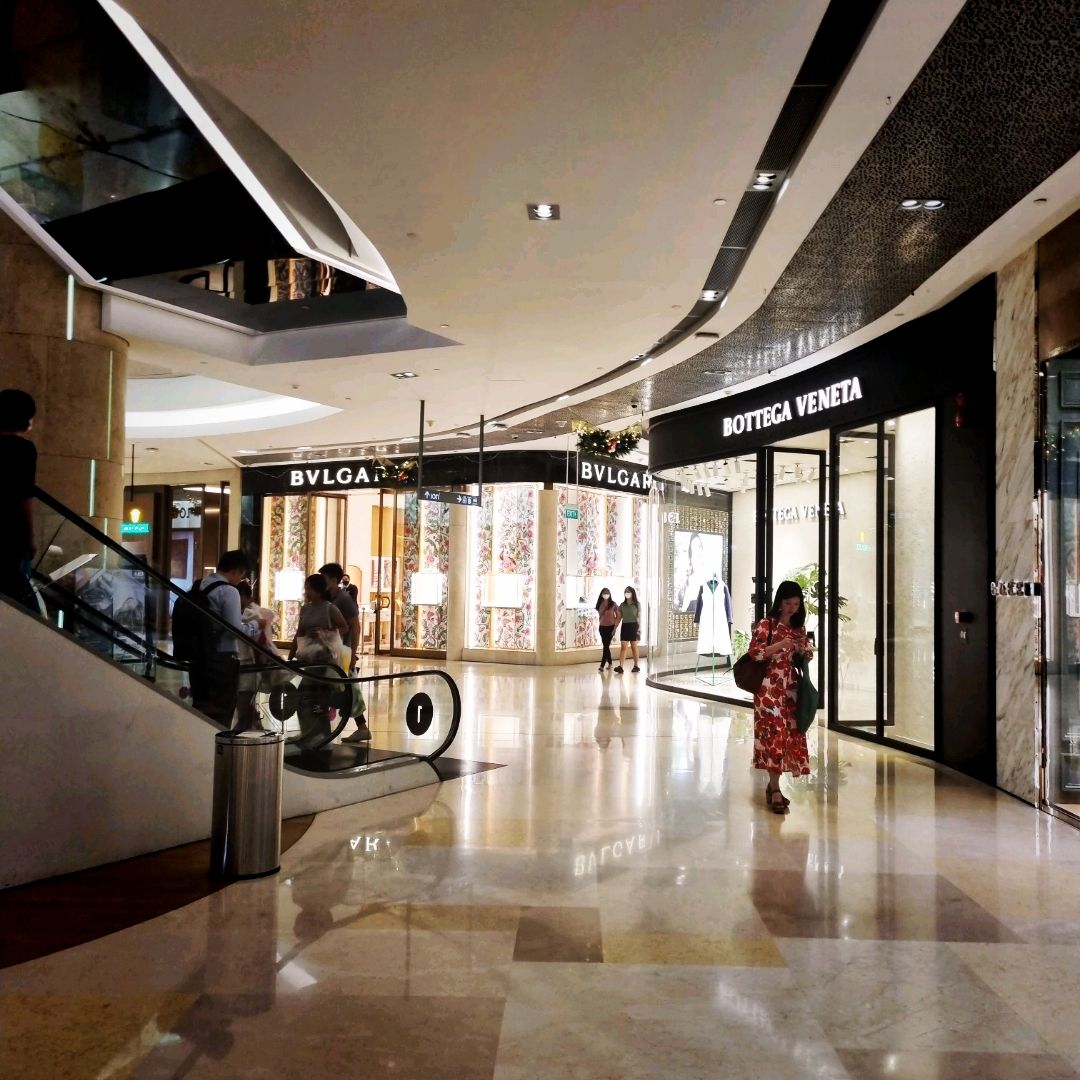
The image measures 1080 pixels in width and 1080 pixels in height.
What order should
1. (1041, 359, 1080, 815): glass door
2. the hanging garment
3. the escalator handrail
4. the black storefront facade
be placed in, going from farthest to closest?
the hanging garment < the black storefront facade < (1041, 359, 1080, 815): glass door < the escalator handrail

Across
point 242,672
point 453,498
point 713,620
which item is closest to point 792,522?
point 713,620

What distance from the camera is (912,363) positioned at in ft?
31.2

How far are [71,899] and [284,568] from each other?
18.0 metres

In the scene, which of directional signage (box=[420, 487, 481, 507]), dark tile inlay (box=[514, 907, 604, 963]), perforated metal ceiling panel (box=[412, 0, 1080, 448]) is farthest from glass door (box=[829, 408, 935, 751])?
dark tile inlay (box=[514, 907, 604, 963])

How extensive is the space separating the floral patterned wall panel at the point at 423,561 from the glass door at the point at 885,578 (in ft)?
35.8

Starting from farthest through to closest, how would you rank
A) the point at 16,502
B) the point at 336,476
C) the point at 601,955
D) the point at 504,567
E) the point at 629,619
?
the point at 336,476, the point at 504,567, the point at 629,619, the point at 16,502, the point at 601,955

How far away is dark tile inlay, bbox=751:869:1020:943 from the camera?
4.62m

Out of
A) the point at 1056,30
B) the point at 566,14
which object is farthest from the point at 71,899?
the point at 1056,30

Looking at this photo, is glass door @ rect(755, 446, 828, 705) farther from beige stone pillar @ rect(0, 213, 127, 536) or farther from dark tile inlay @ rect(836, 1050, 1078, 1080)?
dark tile inlay @ rect(836, 1050, 1078, 1080)

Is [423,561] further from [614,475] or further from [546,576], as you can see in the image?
[614,475]

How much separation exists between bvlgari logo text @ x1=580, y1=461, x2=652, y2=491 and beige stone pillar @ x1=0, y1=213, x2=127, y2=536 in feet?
38.1

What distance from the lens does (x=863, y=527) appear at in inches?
416

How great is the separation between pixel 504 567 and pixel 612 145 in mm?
14971

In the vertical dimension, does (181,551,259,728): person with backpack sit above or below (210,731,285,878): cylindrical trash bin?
above
